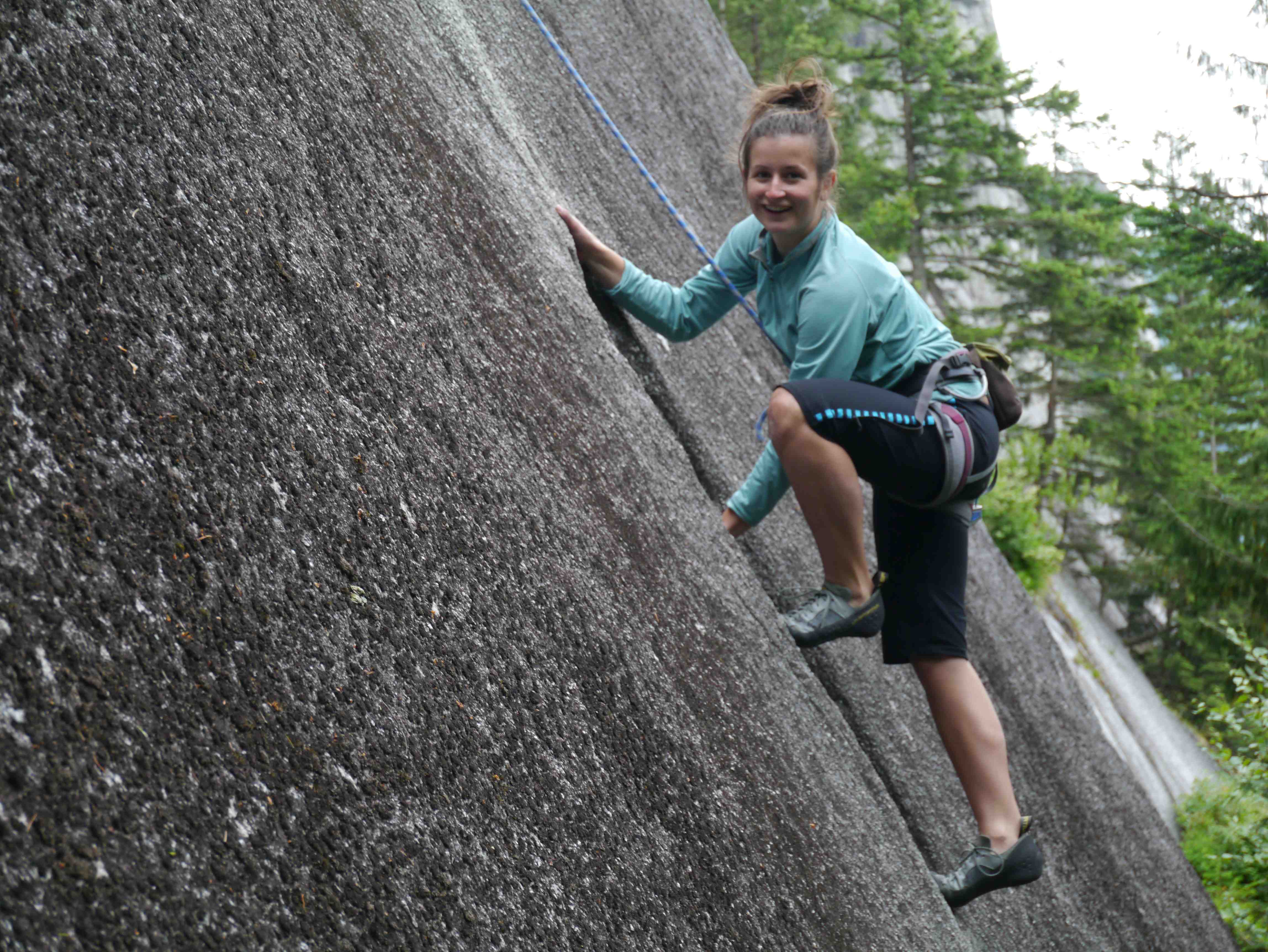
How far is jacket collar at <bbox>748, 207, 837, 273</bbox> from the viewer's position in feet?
10.3

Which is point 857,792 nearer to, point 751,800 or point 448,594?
point 751,800

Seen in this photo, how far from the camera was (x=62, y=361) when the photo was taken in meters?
1.29

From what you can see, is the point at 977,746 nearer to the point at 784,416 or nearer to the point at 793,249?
the point at 784,416

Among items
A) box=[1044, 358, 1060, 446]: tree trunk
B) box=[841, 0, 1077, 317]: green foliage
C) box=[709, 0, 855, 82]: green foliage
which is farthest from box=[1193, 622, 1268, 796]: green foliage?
box=[709, 0, 855, 82]: green foliage

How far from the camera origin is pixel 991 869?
3.13m

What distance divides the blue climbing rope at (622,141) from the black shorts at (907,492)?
24.4 inches

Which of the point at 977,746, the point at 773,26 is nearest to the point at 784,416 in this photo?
the point at 977,746

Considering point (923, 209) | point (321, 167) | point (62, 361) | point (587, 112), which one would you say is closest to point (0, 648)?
point (62, 361)

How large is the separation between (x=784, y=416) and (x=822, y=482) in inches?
9.0

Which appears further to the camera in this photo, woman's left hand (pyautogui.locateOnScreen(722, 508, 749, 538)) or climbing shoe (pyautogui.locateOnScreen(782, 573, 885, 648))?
woman's left hand (pyautogui.locateOnScreen(722, 508, 749, 538))

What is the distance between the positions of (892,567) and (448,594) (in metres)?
1.95

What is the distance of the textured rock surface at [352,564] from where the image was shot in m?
1.18

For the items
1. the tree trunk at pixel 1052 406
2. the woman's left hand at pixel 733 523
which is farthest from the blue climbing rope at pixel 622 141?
the tree trunk at pixel 1052 406

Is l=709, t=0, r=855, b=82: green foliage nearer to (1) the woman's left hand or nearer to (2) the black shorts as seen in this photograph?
(1) the woman's left hand
